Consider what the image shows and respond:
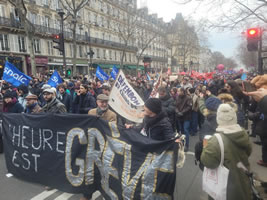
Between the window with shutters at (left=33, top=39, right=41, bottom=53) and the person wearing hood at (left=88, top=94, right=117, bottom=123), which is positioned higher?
the window with shutters at (left=33, top=39, right=41, bottom=53)

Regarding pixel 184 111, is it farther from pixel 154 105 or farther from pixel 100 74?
pixel 100 74

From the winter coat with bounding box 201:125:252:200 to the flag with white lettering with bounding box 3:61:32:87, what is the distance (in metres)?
7.81

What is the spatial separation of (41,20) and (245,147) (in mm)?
32050

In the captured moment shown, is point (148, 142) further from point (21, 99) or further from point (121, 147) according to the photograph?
point (21, 99)

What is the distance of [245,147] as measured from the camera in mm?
2064

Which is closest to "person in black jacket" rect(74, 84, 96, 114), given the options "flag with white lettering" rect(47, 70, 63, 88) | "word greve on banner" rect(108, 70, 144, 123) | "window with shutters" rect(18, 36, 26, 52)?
"word greve on banner" rect(108, 70, 144, 123)

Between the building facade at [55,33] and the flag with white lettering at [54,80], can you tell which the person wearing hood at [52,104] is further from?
the building facade at [55,33]

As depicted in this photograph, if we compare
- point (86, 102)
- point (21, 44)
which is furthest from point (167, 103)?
point (21, 44)

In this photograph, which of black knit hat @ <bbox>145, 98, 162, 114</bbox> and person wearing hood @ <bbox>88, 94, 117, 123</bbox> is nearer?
black knit hat @ <bbox>145, 98, 162, 114</bbox>

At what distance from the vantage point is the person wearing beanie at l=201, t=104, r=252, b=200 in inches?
78.4

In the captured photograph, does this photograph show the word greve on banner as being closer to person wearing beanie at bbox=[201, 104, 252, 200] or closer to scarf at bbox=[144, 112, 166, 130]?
scarf at bbox=[144, 112, 166, 130]

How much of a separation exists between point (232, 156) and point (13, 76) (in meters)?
8.19

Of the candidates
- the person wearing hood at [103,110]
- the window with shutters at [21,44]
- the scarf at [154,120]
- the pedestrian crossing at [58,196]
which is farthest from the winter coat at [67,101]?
the window with shutters at [21,44]

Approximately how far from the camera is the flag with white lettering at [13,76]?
743 cm
